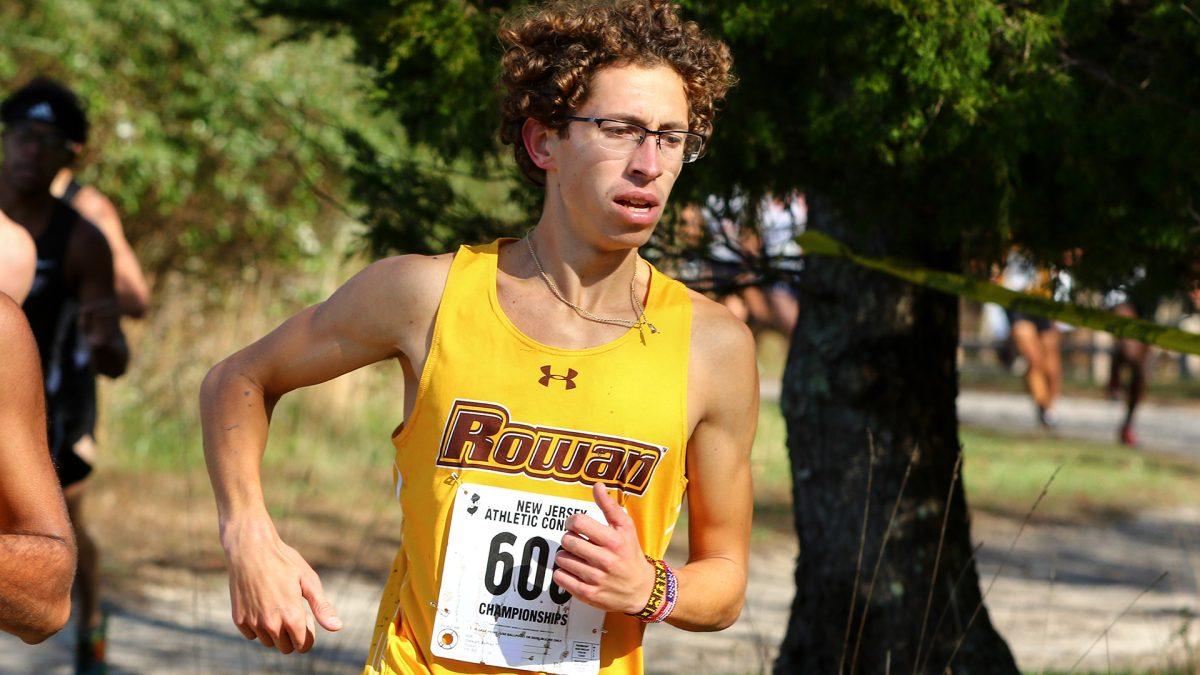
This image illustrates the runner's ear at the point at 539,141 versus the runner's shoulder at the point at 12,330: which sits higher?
the runner's ear at the point at 539,141

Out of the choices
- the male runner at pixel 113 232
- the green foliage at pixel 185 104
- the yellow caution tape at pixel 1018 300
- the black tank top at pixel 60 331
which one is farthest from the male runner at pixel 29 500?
the green foliage at pixel 185 104

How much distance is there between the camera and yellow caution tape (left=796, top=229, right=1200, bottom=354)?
169 inches

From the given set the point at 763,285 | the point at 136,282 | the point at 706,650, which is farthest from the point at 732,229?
the point at 136,282

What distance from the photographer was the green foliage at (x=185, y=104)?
11164 mm

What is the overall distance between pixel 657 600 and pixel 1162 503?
9.87 metres

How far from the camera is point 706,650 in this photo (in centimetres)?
685

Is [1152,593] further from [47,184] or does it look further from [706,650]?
[47,184]

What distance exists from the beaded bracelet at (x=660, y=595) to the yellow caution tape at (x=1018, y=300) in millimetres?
1993

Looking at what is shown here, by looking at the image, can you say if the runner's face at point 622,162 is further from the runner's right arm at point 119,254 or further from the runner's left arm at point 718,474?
the runner's right arm at point 119,254

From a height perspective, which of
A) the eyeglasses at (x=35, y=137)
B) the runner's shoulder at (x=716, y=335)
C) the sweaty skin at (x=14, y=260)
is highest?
the eyeglasses at (x=35, y=137)

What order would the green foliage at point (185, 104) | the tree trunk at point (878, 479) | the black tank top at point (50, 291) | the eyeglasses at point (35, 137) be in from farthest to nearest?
1. the green foliage at point (185, 104)
2. the eyeglasses at point (35, 137)
3. the black tank top at point (50, 291)
4. the tree trunk at point (878, 479)

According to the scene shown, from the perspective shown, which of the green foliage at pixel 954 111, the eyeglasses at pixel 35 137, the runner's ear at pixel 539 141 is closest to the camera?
the runner's ear at pixel 539 141

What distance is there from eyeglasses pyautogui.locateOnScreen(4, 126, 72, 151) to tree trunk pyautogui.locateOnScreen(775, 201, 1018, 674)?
297cm

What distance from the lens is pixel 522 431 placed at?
108 inches
